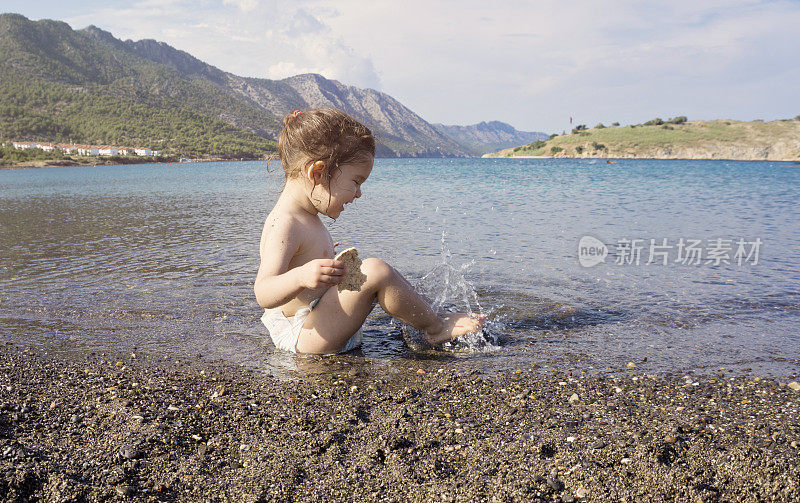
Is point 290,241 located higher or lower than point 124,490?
higher

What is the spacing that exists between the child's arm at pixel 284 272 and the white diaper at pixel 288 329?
0.66 m

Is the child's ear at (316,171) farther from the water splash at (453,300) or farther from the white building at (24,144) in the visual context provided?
the white building at (24,144)

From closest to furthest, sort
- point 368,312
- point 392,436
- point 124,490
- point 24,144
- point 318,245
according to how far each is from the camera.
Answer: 1. point 124,490
2. point 392,436
3. point 318,245
4. point 368,312
5. point 24,144

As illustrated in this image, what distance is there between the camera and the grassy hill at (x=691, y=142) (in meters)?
96.6

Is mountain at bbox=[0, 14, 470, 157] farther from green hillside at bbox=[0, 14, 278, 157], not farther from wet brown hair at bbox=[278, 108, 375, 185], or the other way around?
wet brown hair at bbox=[278, 108, 375, 185]

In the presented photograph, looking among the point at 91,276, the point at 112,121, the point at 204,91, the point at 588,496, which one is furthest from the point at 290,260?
the point at 204,91

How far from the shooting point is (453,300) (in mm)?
6148

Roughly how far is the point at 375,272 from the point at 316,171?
0.85 m

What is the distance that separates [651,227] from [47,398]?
1298 cm

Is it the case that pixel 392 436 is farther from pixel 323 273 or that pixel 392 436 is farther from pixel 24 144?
pixel 24 144

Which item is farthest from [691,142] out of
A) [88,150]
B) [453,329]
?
[88,150]

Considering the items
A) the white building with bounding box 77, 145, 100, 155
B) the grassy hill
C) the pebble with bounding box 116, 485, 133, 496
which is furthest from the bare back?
the white building with bounding box 77, 145, 100, 155

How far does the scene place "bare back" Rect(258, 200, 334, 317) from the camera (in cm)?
357

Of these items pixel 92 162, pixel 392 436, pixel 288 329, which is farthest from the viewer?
pixel 92 162
